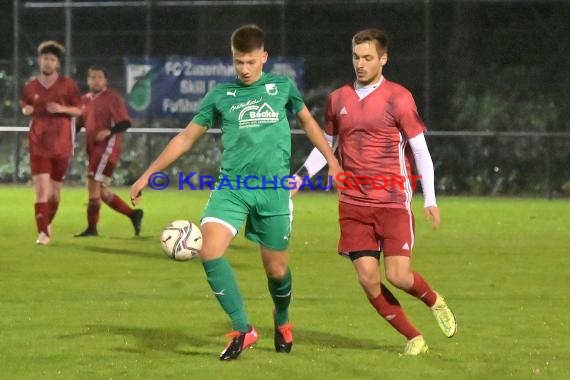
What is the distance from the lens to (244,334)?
27.1 feet

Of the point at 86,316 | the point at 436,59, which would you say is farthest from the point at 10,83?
the point at 86,316

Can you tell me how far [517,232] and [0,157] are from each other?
12757mm

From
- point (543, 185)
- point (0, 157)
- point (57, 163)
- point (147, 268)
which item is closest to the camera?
point (147, 268)

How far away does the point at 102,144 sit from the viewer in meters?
17.2

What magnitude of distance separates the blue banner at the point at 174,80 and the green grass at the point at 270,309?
355 inches

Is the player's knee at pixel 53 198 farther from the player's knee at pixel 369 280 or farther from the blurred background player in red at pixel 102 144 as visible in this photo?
the player's knee at pixel 369 280

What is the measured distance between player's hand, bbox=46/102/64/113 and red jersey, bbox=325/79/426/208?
7762mm

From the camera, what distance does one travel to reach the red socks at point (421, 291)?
856 cm

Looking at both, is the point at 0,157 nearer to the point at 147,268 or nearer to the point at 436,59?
the point at 436,59

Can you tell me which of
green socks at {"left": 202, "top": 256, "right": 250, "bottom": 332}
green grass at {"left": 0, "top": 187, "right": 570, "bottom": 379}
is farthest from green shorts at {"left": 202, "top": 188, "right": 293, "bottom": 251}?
green grass at {"left": 0, "top": 187, "right": 570, "bottom": 379}

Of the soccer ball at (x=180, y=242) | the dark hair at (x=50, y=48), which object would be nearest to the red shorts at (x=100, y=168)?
the dark hair at (x=50, y=48)

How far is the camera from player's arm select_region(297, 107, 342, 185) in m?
8.22

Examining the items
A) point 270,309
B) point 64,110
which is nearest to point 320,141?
point 270,309

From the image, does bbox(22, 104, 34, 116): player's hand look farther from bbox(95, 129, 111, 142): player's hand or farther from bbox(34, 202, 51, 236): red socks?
bbox(95, 129, 111, 142): player's hand
